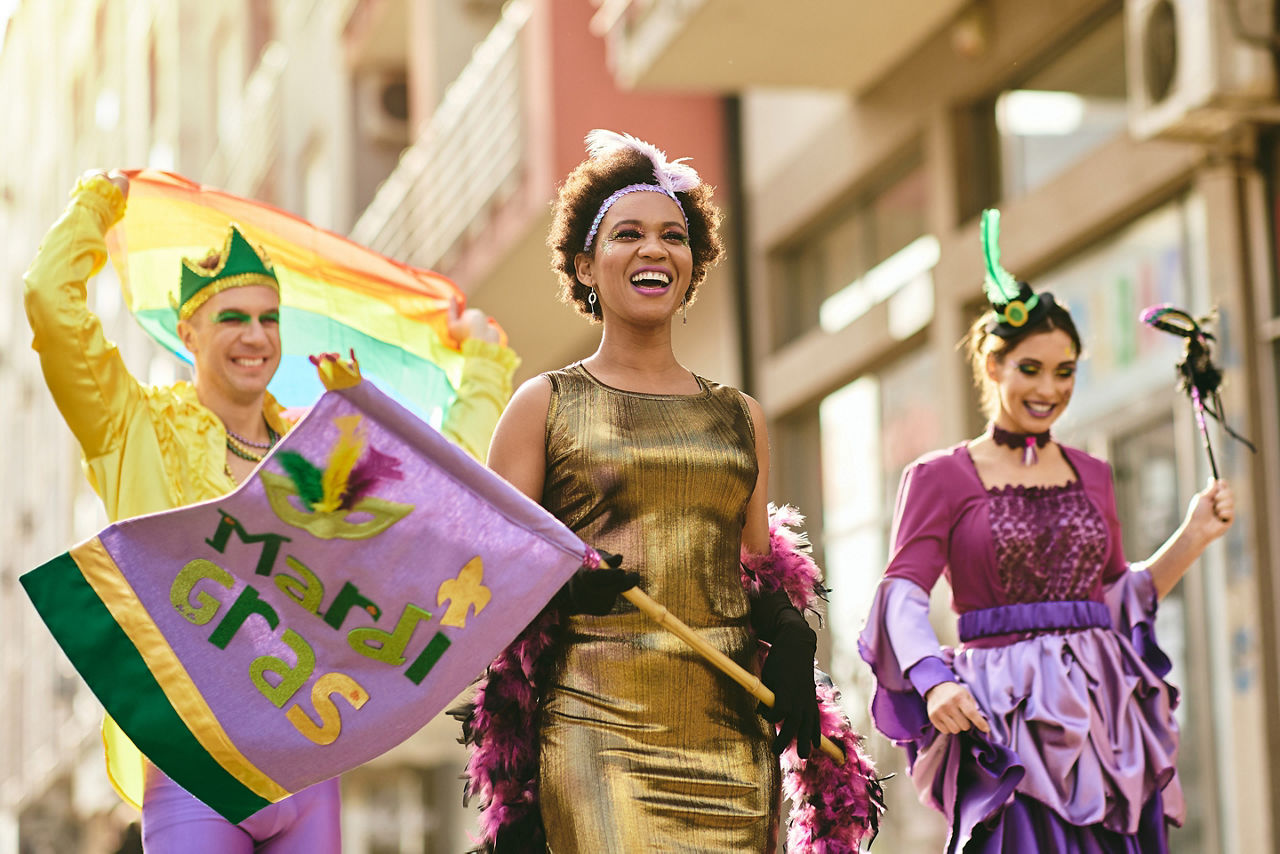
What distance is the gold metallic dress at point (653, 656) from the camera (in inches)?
183

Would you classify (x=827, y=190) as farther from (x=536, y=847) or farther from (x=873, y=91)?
(x=536, y=847)

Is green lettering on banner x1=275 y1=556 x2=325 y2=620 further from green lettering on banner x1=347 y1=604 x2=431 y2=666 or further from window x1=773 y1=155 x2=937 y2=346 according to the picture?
window x1=773 y1=155 x2=937 y2=346

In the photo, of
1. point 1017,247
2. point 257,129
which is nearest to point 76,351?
point 1017,247

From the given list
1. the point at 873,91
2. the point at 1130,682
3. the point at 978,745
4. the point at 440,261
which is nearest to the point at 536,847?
the point at 978,745

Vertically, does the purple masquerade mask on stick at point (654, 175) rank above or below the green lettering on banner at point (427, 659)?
above

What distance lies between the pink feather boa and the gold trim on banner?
486 millimetres

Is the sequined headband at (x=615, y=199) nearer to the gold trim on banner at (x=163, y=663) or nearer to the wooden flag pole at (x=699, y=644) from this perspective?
the wooden flag pole at (x=699, y=644)

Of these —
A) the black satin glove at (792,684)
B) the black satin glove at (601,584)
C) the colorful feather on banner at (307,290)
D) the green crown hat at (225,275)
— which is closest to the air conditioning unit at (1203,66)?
the colorful feather on banner at (307,290)

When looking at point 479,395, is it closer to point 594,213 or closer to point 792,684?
point 594,213

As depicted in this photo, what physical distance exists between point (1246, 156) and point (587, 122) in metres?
6.44

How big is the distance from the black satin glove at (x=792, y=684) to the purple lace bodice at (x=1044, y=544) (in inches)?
45.5

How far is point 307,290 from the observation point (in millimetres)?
6863

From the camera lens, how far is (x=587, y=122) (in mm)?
15336

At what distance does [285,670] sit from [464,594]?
461 millimetres
